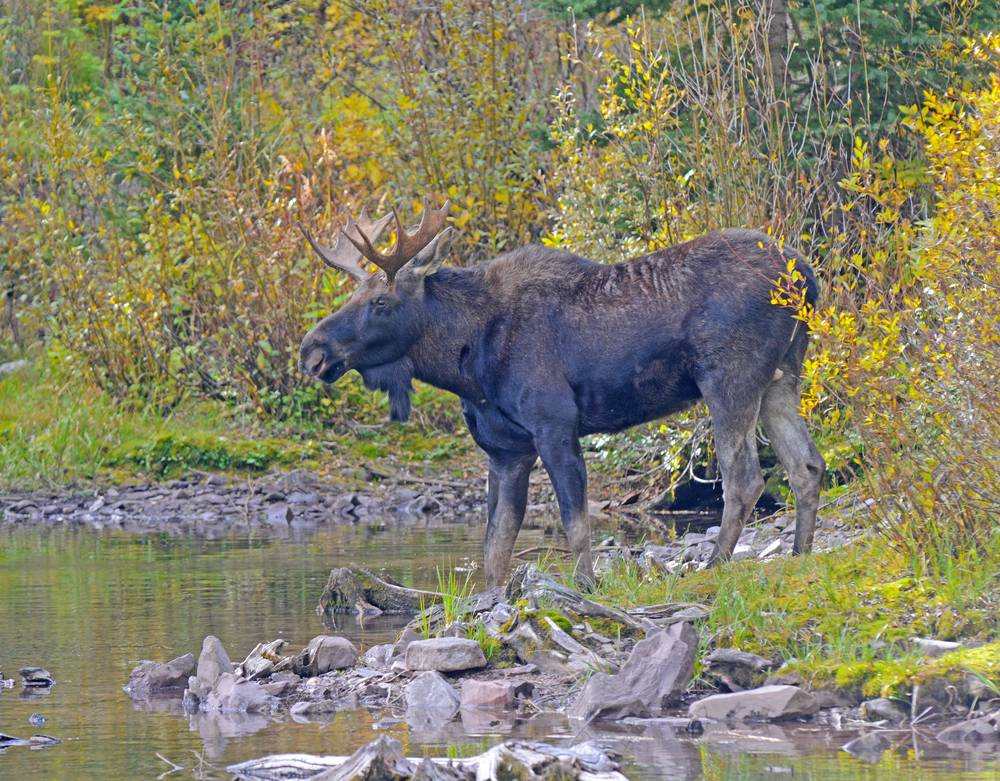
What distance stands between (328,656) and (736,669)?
6.53 feet

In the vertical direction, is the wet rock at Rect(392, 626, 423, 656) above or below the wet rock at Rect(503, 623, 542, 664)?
below

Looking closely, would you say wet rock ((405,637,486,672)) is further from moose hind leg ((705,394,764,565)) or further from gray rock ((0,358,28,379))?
gray rock ((0,358,28,379))

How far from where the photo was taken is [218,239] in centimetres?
1928

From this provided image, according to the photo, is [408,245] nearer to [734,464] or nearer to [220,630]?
[734,464]

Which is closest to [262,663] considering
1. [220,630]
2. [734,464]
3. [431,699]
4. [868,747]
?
[431,699]

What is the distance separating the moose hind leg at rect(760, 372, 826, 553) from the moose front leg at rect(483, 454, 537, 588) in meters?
1.47

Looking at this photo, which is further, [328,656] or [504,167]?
[504,167]

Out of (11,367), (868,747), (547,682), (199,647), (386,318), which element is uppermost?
(386,318)

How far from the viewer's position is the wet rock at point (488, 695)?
302 inches

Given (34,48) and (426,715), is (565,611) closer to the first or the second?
(426,715)

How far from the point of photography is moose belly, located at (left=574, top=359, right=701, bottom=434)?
10234 mm

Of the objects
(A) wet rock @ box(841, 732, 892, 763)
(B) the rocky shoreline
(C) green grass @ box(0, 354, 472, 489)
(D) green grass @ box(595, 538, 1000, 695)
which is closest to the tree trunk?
(C) green grass @ box(0, 354, 472, 489)

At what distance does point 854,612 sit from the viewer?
8172 millimetres

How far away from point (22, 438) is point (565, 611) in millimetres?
11327
